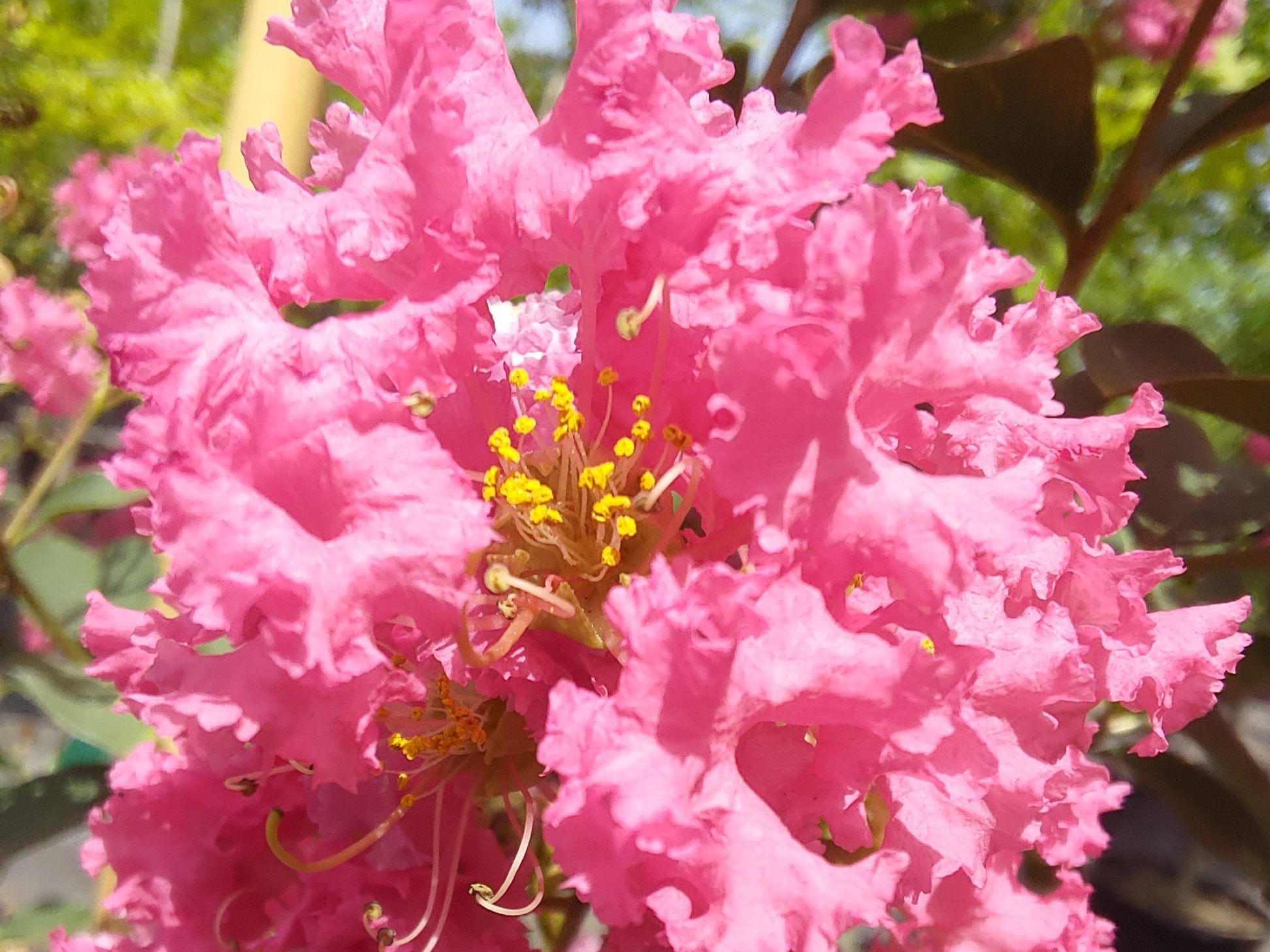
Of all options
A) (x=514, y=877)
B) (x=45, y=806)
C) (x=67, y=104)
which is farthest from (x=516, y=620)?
(x=67, y=104)

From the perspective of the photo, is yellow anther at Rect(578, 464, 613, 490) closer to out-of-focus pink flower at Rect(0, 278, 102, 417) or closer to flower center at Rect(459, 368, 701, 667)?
flower center at Rect(459, 368, 701, 667)

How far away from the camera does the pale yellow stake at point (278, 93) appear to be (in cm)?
69

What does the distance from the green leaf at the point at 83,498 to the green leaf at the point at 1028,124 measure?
36.0 inches

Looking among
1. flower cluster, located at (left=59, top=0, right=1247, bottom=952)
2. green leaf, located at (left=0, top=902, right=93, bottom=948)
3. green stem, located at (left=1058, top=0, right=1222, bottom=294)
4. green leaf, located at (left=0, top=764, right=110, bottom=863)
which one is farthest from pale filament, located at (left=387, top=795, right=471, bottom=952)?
green leaf, located at (left=0, top=902, right=93, bottom=948)

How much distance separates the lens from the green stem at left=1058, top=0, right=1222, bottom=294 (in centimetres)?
71

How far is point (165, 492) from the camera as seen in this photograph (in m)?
0.37

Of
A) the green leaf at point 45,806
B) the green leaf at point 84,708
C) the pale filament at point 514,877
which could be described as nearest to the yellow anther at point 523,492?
the pale filament at point 514,877

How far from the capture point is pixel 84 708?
1.01 meters

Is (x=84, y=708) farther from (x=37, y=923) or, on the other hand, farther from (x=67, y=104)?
(x=67, y=104)

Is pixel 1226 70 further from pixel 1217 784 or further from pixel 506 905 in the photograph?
pixel 506 905

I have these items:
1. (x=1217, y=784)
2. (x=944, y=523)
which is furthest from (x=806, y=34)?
(x=1217, y=784)

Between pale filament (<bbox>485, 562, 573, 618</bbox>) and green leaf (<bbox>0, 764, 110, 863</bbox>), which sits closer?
pale filament (<bbox>485, 562, 573, 618</bbox>)

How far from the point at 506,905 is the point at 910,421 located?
328 millimetres

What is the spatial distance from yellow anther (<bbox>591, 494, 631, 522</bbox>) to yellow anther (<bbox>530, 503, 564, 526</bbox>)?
0.02m
